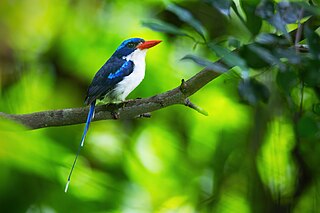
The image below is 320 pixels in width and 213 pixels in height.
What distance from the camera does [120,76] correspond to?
2.81m

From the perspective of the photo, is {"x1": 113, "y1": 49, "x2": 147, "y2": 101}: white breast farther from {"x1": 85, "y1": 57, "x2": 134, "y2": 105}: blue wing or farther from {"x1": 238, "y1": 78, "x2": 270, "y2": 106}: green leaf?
{"x1": 238, "y1": 78, "x2": 270, "y2": 106}: green leaf

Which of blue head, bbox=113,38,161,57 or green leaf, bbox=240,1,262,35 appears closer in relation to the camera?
green leaf, bbox=240,1,262,35

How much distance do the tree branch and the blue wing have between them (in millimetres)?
89

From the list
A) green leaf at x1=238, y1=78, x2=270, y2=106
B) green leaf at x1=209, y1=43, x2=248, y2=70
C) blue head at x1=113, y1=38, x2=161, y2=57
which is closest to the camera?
green leaf at x1=209, y1=43, x2=248, y2=70

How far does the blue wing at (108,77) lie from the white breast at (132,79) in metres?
0.02

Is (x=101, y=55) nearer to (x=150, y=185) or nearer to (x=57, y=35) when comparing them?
(x=57, y=35)

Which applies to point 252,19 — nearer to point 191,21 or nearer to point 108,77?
point 191,21

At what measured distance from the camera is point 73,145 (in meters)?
3.16

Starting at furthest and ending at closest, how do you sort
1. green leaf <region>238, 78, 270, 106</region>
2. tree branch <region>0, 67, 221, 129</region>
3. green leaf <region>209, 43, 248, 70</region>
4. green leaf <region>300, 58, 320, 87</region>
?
1. tree branch <region>0, 67, 221, 129</region>
2. green leaf <region>238, 78, 270, 106</region>
3. green leaf <region>300, 58, 320, 87</region>
4. green leaf <region>209, 43, 248, 70</region>

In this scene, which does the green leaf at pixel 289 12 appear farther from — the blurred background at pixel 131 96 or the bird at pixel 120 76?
the bird at pixel 120 76

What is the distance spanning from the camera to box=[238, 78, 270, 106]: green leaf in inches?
46.9

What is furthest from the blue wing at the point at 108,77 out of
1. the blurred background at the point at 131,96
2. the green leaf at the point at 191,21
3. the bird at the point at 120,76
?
the green leaf at the point at 191,21

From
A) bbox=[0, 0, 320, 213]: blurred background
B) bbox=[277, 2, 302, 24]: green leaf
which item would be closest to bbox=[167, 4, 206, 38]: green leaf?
bbox=[277, 2, 302, 24]: green leaf

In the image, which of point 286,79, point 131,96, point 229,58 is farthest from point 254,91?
point 131,96
